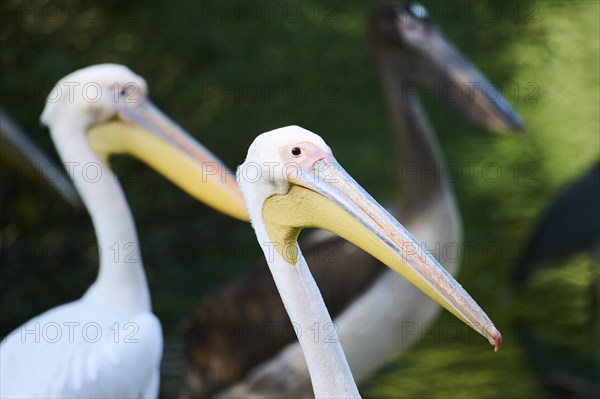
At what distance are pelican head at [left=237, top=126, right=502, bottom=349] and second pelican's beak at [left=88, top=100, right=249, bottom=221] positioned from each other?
1099 millimetres

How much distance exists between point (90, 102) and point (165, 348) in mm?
2416

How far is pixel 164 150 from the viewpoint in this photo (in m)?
3.59

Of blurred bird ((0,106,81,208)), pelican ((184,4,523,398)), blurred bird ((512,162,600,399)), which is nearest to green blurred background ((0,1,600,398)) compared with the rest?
blurred bird ((512,162,600,399))

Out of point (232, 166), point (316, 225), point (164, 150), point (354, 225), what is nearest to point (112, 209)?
point (164, 150)

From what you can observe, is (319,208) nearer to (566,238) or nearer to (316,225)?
(316,225)

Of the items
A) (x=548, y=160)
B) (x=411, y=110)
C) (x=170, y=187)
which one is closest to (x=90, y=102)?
(x=411, y=110)

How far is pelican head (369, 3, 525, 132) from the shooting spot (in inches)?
198

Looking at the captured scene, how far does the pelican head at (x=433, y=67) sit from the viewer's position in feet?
16.5

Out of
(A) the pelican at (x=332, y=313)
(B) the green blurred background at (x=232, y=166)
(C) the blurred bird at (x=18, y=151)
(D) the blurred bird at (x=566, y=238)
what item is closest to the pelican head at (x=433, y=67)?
(A) the pelican at (x=332, y=313)

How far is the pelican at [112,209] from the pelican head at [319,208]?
2.89 feet

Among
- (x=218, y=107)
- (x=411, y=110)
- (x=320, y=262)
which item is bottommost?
(x=320, y=262)

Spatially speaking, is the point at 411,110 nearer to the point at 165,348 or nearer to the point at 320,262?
the point at 320,262

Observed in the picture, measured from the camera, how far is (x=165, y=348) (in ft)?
18.7

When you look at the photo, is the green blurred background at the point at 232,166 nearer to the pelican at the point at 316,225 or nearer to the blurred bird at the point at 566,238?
the blurred bird at the point at 566,238
